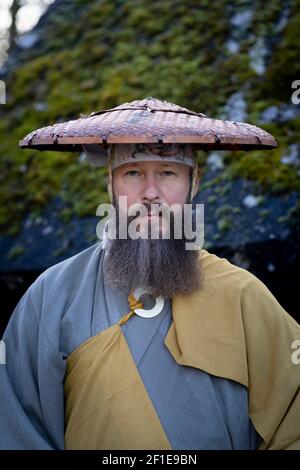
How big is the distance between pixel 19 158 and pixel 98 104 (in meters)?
0.88

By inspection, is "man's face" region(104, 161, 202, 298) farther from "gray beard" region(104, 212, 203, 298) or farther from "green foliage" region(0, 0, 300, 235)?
"green foliage" region(0, 0, 300, 235)

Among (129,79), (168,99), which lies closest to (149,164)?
(168,99)

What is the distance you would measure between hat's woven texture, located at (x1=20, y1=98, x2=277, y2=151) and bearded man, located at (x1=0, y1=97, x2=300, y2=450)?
0.22 metres

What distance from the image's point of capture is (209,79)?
562cm

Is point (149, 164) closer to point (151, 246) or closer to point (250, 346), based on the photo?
point (151, 246)

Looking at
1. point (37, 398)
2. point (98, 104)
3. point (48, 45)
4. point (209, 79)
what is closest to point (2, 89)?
point (48, 45)

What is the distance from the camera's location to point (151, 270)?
306 centimetres

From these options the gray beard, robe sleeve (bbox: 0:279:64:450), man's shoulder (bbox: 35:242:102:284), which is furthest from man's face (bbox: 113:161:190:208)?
robe sleeve (bbox: 0:279:64:450)

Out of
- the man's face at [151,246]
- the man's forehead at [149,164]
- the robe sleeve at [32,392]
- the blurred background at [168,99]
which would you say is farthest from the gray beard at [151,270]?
the blurred background at [168,99]

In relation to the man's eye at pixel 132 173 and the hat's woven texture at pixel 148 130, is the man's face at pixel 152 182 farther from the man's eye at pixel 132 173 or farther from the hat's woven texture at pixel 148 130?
the hat's woven texture at pixel 148 130

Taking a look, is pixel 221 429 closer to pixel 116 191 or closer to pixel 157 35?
pixel 116 191

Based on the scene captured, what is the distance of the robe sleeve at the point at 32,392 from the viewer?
9.43 ft

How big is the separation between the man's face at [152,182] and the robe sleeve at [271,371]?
1.85 feet

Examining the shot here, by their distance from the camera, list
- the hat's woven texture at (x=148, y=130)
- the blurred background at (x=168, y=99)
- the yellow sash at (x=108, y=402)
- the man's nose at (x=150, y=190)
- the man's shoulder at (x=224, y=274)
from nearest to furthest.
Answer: the hat's woven texture at (x=148, y=130)
the yellow sash at (x=108, y=402)
the man's nose at (x=150, y=190)
the man's shoulder at (x=224, y=274)
the blurred background at (x=168, y=99)
